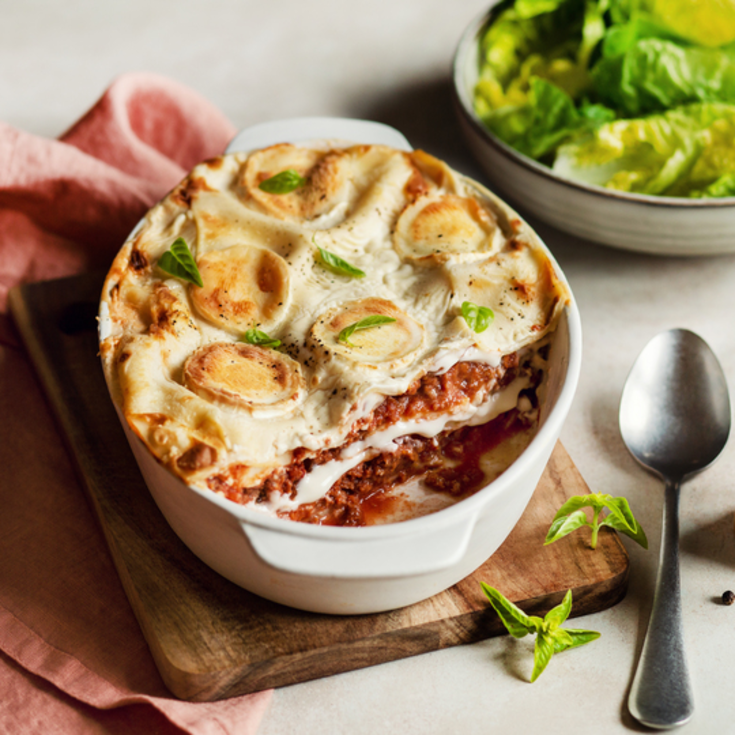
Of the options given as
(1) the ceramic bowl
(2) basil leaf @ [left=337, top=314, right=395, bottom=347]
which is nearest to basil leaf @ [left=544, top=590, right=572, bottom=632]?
(2) basil leaf @ [left=337, top=314, right=395, bottom=347]

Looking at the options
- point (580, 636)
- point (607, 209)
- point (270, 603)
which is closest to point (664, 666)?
point (580, 636)

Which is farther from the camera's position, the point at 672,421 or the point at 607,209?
the point at 607,209

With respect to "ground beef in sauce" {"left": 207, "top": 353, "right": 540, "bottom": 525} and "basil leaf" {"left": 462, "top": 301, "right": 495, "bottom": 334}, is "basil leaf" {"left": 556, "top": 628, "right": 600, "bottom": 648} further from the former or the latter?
"basil leaf" {"left": 462, "top": 301, "right": 495, "bottom": 334}

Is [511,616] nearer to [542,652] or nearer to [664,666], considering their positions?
[542,652]

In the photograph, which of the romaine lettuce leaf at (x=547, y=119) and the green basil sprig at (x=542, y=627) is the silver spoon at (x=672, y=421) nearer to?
the green basil sprig at (x=542, y=627)

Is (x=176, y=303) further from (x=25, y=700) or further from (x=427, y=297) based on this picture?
(x=25, y=700)

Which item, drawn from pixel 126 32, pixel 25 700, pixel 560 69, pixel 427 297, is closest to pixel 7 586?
pixel 25 700

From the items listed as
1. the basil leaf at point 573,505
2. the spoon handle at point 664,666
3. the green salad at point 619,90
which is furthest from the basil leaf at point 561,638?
the green salad at point 619,90
